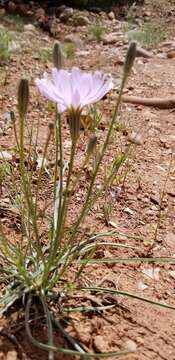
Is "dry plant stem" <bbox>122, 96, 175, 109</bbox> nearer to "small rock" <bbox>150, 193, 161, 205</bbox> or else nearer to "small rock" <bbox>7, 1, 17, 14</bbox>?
"small rock" <bbox>150, 193, 161, 205</bbox>

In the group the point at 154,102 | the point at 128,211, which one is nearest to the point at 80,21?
the point at 154,102

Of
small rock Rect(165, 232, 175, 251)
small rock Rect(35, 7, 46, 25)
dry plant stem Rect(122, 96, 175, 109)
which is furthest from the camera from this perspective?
small rock Rect(35, 7, 46, 25)

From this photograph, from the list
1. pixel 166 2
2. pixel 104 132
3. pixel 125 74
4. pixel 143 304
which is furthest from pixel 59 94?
pixel 166 2

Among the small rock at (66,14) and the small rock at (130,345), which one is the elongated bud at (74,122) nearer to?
the small rock at (130,345)

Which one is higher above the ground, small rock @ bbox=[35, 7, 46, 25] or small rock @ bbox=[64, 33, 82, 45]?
small rock @ bbox=[35, 7, 46, 25]

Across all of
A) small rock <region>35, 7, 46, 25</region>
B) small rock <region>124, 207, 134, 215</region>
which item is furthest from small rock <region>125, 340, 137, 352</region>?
small rock <region>35, 7, 46, 25</region>

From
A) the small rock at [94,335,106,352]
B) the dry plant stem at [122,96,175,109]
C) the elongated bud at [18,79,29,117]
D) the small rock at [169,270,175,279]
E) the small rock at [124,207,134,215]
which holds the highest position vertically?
the elongated bud at [18,79,29,117]

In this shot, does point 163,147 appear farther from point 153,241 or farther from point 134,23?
point 134,23
